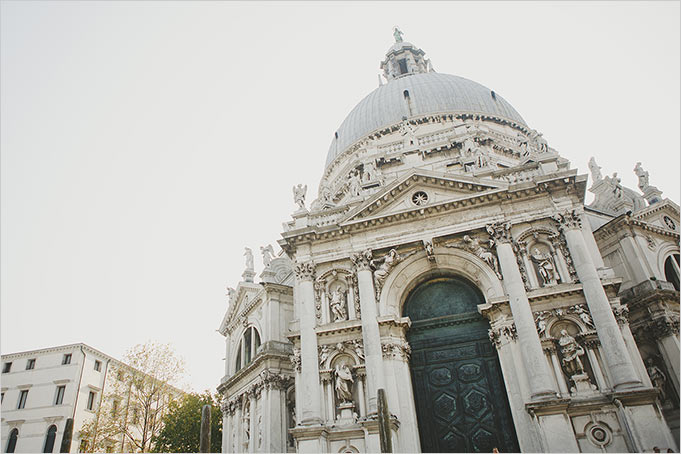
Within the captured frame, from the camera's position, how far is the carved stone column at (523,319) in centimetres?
1498

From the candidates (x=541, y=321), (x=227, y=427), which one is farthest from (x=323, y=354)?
(x=227, y=427)

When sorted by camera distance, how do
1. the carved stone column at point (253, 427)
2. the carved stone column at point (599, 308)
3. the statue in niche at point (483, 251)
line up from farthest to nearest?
1. the carved stone column at point (253, 427)
2. the statue in niche at point (483, 251)
3. the carved stone column at point (599, 308)

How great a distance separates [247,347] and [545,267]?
16.7 m

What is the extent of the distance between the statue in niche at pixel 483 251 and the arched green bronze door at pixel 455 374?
4.53ft

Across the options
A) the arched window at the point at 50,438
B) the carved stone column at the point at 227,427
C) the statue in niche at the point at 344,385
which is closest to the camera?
the statue in niche at the point at 344,385

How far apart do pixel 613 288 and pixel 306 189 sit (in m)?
13.6

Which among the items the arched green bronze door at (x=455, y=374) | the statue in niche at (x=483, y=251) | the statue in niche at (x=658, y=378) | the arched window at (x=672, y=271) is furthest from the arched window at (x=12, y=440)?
the arched window at (x=672, y=271)

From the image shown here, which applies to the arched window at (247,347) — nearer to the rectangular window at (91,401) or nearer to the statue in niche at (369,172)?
the statue in niche at (369,172)

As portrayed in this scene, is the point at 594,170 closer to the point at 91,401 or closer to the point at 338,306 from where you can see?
the point at 338,306

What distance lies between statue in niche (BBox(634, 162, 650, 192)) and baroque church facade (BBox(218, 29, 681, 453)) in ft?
2.00

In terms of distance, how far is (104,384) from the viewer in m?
37.9

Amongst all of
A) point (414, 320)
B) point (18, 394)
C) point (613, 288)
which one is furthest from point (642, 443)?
point (18, 394)

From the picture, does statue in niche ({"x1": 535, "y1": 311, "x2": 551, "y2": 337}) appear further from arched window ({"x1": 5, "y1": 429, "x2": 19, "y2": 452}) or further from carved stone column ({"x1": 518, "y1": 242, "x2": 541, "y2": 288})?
arched window ({"x1": 5, "y1": 429, "x2": 19, "y2": 452})

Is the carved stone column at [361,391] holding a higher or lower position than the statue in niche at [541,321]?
lower
